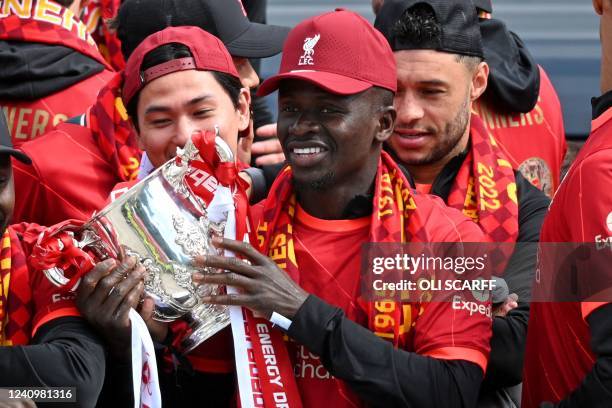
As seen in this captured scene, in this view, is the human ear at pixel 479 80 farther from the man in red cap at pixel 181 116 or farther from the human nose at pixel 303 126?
the human nose at pixel 303 126

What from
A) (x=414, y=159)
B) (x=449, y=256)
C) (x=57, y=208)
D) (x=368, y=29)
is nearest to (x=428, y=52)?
(x=414, y=159)

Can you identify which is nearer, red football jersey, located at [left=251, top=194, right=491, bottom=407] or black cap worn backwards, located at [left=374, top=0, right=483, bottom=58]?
red football jersey, located at [left=251, top=194, right=491, bottom=407]

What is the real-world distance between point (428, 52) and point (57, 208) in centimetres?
125

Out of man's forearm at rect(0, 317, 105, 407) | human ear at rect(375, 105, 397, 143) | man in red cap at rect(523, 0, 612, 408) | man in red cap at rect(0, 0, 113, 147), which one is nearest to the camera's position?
man in red cap at rect(523, 0, 612, 408)

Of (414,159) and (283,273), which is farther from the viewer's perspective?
(414,159)

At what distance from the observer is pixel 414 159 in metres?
4.05

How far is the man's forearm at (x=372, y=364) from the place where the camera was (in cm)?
312

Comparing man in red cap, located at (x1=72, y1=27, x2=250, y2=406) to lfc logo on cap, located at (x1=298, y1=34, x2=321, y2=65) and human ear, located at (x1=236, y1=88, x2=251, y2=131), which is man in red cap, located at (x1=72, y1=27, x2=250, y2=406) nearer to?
human ear, located at (x1=236, y1=88, x2=251, y2=131)

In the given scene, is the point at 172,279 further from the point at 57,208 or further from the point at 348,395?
the point at 57,208

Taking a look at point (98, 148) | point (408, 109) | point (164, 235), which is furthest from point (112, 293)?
point (408, 109)

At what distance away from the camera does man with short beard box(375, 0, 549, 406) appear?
156 inches

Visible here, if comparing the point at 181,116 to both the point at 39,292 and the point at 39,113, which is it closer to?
the point at 39,292

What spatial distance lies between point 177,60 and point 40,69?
1038 millimetres

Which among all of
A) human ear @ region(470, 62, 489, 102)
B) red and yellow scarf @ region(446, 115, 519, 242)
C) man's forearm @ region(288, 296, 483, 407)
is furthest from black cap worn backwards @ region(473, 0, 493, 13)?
man's forearm @ region(288, 296, 483, 407)
